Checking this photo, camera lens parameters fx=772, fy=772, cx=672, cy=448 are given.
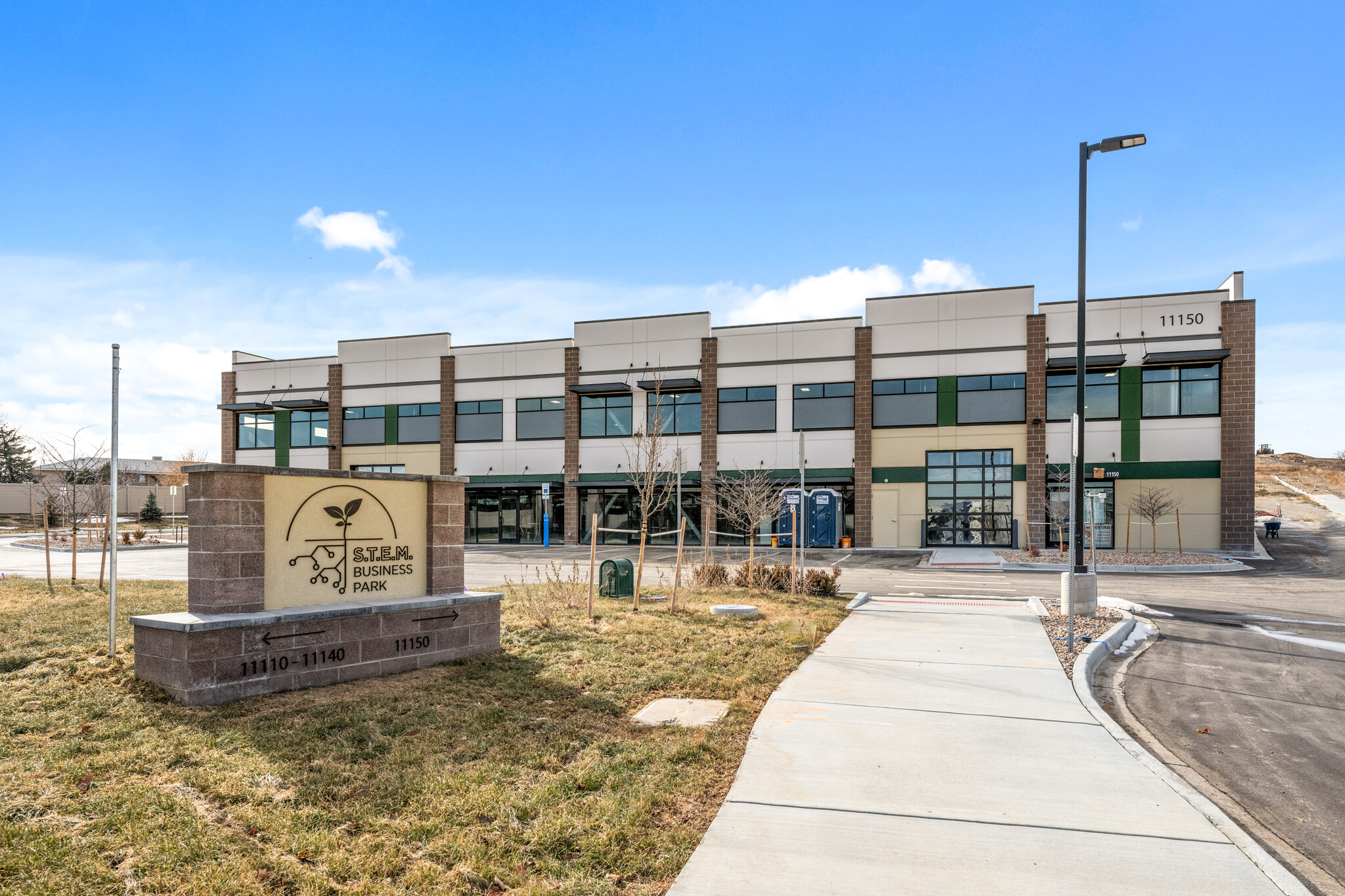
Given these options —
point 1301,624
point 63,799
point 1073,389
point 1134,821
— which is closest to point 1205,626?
point 1301,624

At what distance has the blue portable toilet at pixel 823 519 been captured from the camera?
3250 centimetres

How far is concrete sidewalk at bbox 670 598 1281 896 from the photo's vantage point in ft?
13.1

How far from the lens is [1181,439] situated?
101ft

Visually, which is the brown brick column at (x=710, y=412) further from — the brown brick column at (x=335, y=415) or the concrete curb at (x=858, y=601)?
the brown brick column at (x=335, y=415)

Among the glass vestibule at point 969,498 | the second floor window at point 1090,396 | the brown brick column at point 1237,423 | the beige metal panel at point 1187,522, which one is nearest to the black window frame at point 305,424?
the glass vestibule at point 969,498

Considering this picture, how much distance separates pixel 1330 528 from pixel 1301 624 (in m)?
35.7

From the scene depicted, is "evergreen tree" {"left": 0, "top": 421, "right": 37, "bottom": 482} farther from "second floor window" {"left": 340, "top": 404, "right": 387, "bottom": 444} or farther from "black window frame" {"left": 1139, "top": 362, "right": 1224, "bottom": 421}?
"black window frame" {"left": 1139, "top": 362, "right": 1224, "bottom": 421}

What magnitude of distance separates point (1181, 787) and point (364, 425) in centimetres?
4186

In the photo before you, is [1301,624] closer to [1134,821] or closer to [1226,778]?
[1226,778]

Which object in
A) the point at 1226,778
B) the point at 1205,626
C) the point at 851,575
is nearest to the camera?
the point at 1226,778

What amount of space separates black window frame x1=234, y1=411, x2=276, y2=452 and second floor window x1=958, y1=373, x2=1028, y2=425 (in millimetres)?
36734

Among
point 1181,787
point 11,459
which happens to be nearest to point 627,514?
point 1181,787

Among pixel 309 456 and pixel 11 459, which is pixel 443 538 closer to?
pixel 309 456

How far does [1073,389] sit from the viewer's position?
31781 millimetres
